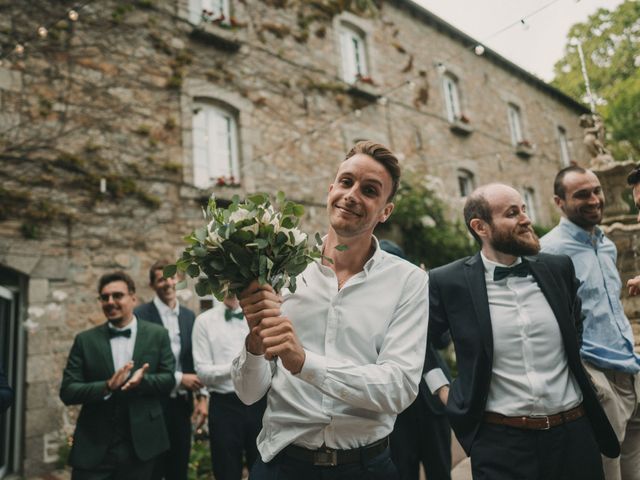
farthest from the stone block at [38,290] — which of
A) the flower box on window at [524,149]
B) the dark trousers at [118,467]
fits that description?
the flower box on window at [524,149]

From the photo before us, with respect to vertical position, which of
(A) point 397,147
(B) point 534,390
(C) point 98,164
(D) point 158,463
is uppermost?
(A) point 397,147

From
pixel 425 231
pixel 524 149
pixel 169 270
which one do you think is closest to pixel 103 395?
pixel 169 270

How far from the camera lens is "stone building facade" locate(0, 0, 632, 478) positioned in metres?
5.57

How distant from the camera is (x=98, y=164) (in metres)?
6.25

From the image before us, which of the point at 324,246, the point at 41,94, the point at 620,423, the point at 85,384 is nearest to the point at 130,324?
the point at 85,384

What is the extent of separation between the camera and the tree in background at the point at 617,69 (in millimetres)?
16297

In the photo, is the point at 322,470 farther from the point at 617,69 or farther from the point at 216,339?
the point at 617,69

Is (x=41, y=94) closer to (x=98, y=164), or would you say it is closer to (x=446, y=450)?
(x=98, y=164)

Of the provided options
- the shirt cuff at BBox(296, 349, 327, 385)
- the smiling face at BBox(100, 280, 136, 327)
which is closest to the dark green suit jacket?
the smiling face at BBox(100, 280, 136, 327)

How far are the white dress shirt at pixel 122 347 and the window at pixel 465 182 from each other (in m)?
10.1

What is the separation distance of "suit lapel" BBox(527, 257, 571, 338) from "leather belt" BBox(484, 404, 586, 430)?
36cm

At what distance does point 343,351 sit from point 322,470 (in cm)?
42

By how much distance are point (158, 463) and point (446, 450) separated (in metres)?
2.20

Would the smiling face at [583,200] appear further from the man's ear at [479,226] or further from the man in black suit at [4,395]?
the man in black suit at [4,395]
